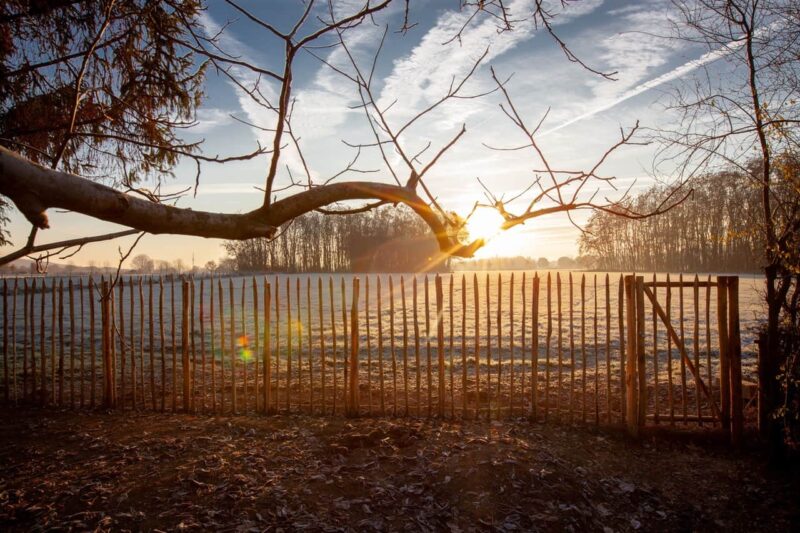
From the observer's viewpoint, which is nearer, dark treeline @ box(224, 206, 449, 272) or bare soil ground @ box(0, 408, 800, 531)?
bare soil ground @ box(0, 408, 800, 531)

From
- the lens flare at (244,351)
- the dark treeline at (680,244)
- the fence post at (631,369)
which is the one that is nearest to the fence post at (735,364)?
the fence post at (631,369)

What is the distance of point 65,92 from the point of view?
Result: 5.09 m

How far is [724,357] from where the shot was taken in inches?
224

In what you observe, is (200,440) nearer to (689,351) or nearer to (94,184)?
(94,184)

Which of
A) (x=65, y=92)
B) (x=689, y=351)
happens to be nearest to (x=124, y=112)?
(x=65, y=92)

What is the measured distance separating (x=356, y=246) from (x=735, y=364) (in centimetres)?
6028

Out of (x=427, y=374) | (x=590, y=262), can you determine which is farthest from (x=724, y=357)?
(x=590, y=262)

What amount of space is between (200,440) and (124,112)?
4.00m

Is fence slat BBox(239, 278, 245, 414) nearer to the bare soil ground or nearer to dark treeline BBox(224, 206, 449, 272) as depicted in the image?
the bare soil ground

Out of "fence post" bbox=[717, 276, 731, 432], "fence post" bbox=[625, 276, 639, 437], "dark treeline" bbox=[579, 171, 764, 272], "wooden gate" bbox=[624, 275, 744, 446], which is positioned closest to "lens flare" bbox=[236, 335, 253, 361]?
"fence post" bbox=[625, 276, 639, 437]

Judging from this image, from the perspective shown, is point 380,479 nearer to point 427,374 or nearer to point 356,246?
point 427,374

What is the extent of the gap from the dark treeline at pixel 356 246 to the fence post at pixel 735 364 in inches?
2166

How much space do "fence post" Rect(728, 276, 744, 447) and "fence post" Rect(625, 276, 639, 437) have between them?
3.69 ft

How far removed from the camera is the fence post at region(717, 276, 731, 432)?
5.57 meters
